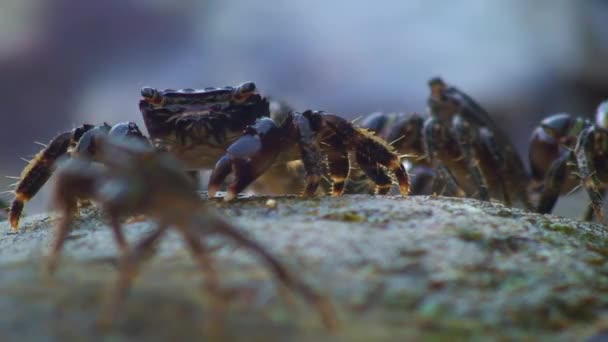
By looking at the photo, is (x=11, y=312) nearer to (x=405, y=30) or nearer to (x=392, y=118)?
(x=392, y=118)

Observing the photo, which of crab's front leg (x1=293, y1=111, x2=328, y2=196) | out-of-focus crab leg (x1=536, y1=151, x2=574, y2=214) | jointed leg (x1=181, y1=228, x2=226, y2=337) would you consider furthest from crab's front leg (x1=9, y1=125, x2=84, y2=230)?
out-of-focus crab leg (x1=536, y1=151, x2=574, y2=214)

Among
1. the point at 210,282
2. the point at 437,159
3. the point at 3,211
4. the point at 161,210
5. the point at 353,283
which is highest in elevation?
the point at 161,210

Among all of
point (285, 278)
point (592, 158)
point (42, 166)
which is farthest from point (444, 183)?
point (285, 278)

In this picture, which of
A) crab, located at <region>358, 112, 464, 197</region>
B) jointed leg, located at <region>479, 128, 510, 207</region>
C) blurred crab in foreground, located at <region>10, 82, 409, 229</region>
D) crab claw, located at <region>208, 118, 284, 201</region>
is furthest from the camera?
crab, located at <region>358, 112, 464, 197</region>

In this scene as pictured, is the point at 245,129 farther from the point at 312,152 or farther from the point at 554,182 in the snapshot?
the point at 554,182

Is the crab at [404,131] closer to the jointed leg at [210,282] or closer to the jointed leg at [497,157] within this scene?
the jointed leg at [497,157]

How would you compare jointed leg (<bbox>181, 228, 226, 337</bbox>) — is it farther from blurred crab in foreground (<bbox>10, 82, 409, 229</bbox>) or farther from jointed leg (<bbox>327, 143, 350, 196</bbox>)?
jointed leg (<bbox>327, 143, 350, 196</bbox>)
